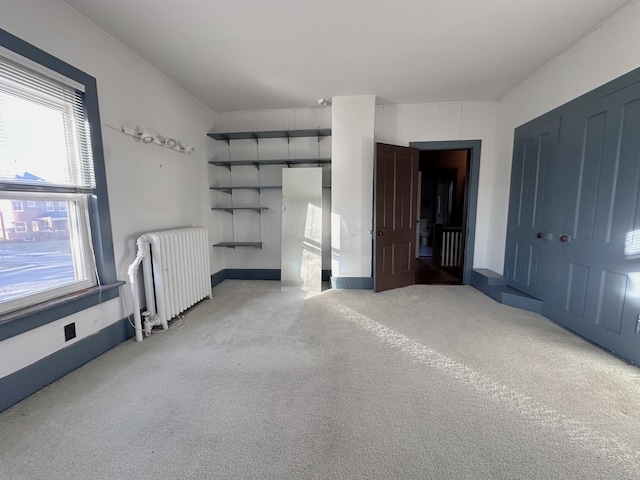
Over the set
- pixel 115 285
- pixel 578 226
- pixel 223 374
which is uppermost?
pixel 578 226

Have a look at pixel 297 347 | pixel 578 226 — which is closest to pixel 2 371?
pixel 297 347

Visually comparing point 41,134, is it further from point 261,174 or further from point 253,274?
point 253,274

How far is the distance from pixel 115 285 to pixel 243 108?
3.13 m

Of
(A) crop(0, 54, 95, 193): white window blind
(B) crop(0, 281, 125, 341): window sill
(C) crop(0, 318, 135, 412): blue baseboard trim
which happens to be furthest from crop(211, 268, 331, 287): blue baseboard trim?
(A) crop(0, 54, 95, 193): white window blind

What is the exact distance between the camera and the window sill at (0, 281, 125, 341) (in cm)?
158

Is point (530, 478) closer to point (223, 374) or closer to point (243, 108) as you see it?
point (223, 374)

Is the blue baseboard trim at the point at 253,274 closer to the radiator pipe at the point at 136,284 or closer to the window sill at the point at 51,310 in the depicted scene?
the radiator pipe at the point at 136,284

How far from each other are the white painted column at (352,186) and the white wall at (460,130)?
0.46m

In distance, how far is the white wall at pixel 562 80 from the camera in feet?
6.74

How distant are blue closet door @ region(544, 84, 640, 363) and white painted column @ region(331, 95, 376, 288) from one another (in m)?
2.13

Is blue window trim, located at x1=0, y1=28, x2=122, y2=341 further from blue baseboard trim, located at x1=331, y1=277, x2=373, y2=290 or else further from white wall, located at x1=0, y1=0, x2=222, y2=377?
blue baseboard trim, located at x1=331, y1=277, x2=373, y2=290

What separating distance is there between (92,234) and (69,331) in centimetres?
78

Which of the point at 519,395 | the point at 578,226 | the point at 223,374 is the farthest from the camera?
the point at 578,226

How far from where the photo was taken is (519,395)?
1.68 m
